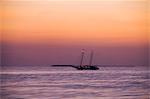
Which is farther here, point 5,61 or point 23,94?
point 23,94

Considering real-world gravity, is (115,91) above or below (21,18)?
below

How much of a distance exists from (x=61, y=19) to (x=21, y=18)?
0.30 meters

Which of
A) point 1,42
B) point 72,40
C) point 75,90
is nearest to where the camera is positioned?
point 1,42

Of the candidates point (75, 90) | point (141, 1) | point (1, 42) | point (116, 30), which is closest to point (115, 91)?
point (75, 90)

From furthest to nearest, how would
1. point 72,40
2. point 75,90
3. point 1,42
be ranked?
point 75,90 < point 72,40 < point 1,42

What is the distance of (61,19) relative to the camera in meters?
3.26

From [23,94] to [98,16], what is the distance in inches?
32.9

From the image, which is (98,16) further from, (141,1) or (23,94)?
(23,94)

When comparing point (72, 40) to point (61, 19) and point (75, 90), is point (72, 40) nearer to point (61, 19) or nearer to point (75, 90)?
point (61, 19)

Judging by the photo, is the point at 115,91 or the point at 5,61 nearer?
the point at 5,61

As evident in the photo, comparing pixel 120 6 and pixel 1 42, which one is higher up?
pixel 120 6

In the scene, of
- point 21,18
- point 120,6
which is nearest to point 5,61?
point 21,18

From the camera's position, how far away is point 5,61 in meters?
3.04

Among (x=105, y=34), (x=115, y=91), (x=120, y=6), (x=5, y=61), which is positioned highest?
(x=120, y=6)
